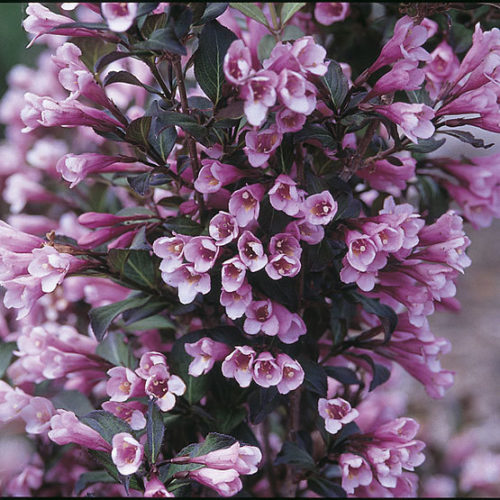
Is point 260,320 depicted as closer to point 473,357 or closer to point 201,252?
point 201,252

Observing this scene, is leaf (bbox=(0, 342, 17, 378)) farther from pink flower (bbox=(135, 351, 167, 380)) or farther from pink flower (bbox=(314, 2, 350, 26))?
pink flower (bbox=(314, 2, 350, 26))

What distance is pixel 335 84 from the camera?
838 mm

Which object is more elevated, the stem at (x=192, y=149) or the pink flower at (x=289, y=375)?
the stem at (x=192, y=149)

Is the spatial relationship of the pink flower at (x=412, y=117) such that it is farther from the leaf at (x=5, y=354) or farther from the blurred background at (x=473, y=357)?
the blurred background at (x=473, y=357)

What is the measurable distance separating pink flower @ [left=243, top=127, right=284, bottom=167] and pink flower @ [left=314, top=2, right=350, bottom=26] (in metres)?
0.43

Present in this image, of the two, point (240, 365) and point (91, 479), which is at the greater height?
point (240, 365)

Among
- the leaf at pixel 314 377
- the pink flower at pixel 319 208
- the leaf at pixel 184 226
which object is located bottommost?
the leaf at pixel 314 377

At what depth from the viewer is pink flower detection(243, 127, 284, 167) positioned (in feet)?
2.59

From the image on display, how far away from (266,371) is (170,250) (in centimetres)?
20

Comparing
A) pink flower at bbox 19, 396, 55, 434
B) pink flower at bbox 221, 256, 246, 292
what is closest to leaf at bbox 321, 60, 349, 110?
pink flower at bbox 221, 256, 246, 292

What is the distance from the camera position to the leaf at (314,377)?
0.93 m

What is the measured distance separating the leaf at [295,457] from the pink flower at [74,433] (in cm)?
31

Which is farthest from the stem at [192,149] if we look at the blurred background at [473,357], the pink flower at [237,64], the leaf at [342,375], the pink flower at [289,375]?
the blurred background at [473,357]

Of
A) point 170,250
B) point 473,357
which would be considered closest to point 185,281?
point 170,250
